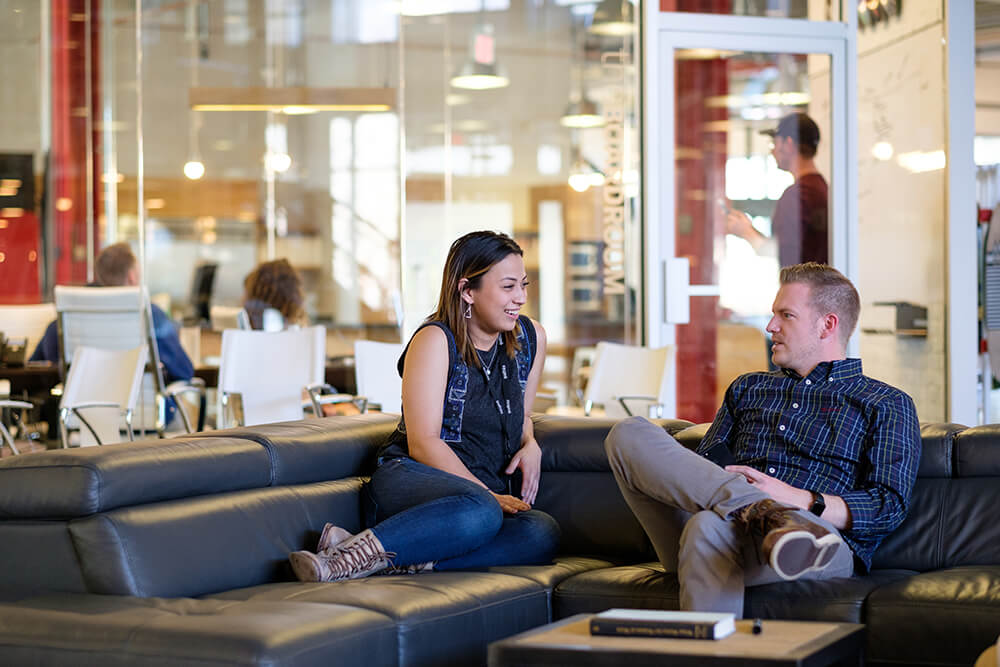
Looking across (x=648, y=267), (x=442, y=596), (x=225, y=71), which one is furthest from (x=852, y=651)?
(x=225, y=71)

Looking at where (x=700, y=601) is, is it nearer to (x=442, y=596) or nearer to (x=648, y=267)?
(x=442, y=596)

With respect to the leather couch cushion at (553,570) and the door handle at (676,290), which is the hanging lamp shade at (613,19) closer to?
the door handle at (676,290)

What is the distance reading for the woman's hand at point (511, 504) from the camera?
3.63 meters

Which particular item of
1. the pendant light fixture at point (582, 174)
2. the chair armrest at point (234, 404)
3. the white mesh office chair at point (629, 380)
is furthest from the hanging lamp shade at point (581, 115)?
the chair armrest at point (234, 404)

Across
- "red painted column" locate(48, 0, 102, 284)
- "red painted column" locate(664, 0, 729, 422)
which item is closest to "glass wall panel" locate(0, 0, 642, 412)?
"red painted column" locate(48, 0, 102, 284)

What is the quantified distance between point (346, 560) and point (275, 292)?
5.28 meters

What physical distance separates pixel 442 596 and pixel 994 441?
1567 mm

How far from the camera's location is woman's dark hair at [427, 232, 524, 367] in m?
3.74

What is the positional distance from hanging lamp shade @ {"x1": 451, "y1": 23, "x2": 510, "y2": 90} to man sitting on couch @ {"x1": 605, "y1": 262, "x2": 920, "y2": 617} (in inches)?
288

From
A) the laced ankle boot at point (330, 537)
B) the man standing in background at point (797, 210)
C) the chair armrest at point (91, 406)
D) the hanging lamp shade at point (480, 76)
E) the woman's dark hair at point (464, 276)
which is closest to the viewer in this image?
the laced ankle boot at point (330, 537)

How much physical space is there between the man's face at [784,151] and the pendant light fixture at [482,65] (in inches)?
164

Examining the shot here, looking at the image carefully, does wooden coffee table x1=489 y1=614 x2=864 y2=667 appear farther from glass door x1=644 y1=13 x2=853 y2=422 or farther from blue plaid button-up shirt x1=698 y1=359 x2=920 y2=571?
glass door x1=644 y1=13 x2=853 y2=422

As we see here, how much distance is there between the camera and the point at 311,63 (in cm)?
1000

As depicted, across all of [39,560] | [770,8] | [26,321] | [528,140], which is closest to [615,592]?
[39,560]
